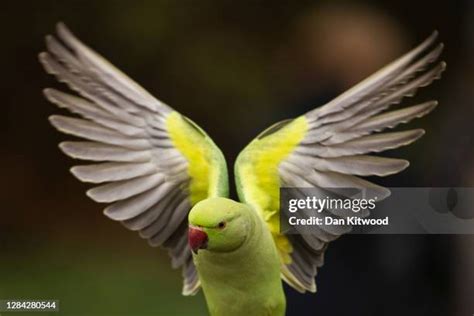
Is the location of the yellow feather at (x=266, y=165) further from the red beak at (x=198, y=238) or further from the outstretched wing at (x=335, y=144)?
the red beak at (x=198, y=238)

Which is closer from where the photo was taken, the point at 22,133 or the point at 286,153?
the point at 286,153

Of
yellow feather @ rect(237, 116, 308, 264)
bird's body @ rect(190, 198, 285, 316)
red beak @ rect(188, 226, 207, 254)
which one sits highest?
yellow feather @ rect(237, 116, 308, 264)

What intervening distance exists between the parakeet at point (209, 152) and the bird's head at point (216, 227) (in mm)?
128

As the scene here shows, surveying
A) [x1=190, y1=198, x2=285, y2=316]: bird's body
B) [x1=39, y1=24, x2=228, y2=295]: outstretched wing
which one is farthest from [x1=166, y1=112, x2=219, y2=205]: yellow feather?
[x1=190, y1=198, x2=285, y2=316]: bird's body

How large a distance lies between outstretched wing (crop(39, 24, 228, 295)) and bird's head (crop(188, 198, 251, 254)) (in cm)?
20

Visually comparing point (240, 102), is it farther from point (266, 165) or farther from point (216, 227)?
point (216, 227)

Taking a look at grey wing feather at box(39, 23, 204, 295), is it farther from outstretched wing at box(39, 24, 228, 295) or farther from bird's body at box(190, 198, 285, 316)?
bird's body at box(190, 198, 285, 316)

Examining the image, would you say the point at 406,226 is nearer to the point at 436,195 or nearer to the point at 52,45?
the point at 436,195

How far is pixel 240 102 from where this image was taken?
6.51 ft

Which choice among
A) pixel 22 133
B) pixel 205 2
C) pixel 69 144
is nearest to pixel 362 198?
pixel 205 2

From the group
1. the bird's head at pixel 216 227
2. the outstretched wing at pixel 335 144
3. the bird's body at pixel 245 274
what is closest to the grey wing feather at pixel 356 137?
the outstretched wing at pixel 335 144

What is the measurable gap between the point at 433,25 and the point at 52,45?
37.9 inches

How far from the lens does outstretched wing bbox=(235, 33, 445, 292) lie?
1.87 meters

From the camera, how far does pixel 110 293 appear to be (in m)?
2.02
